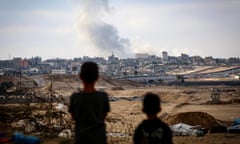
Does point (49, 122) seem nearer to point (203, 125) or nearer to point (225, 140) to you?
point (225, 140)

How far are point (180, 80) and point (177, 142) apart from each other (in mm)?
65850

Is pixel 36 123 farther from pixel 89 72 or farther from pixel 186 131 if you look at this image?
pixel 89 72

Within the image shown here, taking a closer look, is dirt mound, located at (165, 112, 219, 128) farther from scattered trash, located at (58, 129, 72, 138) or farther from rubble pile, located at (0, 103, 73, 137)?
scattered trash, located at (58, 129, 72, 138)

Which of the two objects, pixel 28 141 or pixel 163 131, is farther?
pixel 28 141

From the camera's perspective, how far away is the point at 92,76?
4441 millimetres

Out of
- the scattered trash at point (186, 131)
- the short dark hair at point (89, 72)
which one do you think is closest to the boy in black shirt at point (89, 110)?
the short dark hair at point (89, 72)

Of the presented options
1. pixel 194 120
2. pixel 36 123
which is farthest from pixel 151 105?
pixel 194 120

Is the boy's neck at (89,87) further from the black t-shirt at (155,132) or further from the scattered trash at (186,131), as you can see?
the scattered trash at (186,131)

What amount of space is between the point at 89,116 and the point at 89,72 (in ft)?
1.50

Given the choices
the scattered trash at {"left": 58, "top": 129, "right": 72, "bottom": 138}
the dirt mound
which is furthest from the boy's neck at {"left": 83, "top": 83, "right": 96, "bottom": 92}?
the dirt mound

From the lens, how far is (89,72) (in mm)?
4434

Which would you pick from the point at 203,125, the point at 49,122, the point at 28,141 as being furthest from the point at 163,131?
the point at 203,125

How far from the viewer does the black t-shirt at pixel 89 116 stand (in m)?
4.39

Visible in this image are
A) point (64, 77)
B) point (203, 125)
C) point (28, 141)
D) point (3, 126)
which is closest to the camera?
point (28, 141)
